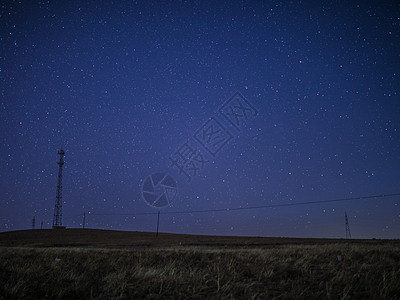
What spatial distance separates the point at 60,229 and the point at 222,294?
76.3 m

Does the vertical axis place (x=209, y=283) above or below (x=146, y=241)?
above

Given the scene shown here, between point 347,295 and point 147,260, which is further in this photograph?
point 147,260

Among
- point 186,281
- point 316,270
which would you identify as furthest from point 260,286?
point 316,270

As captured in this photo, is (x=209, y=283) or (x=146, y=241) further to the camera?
(x=146, y=241)

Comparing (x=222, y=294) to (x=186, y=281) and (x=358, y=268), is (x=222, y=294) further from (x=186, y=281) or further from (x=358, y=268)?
(x=358, y=268)

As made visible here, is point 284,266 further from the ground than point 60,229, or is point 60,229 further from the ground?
point 284,266

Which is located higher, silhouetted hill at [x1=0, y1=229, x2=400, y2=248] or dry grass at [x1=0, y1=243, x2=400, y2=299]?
dry grass at [x1=0, y1=243, x2=400, y2=299]

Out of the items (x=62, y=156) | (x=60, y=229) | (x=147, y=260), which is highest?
(x=62, y=156)

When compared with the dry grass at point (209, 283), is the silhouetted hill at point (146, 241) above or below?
below

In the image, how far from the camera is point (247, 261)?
745 centimetres

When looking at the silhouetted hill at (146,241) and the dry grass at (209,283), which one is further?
the silhouetted hill at (146,241)

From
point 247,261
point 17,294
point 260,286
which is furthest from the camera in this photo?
point 247,261

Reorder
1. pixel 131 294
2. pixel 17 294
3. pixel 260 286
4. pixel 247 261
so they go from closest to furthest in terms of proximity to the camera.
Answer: pixel 17 294
pixel 131 294
pixel 260 286
pixel 247 261

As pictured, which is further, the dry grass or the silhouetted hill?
the silhouetted hill
